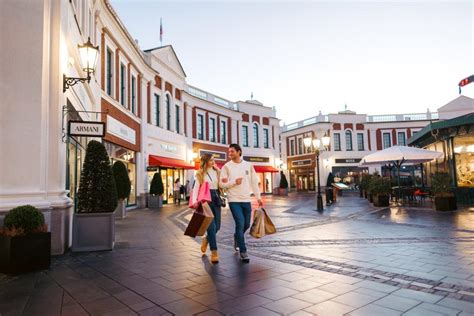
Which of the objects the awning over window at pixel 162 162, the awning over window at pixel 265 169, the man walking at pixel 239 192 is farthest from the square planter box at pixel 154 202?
the awning over window at pixel 265 169

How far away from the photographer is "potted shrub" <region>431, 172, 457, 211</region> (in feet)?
39.0

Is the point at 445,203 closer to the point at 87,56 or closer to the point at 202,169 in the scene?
the point at 202,169

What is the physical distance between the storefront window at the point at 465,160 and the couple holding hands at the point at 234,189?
1368 cm

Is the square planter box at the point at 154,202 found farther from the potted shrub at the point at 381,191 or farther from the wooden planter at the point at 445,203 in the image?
the wooden planter at the point at 445,203

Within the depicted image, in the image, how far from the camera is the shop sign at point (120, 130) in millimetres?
13394

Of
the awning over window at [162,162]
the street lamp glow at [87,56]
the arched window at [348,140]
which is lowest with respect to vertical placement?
the awning over window at [162,162]

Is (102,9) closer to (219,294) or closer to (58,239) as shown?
(58,239)

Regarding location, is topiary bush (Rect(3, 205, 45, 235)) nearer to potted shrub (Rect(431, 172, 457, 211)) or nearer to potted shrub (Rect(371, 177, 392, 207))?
potted shrub (Rect(431, 172, 457, 211))

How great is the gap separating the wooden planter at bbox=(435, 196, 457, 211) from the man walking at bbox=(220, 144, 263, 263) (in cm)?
965

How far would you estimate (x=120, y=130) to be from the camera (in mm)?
14680

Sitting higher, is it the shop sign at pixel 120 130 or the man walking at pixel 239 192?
the shop sign at pixel 120 130

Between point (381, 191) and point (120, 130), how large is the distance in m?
11.9

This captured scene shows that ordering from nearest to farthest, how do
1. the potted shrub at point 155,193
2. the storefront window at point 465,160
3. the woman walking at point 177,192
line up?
1. the storefront window at point 465,160
2. the potted shrub at point 155,193
3. the woman walking at point 177,192

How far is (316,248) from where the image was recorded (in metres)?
6.11
